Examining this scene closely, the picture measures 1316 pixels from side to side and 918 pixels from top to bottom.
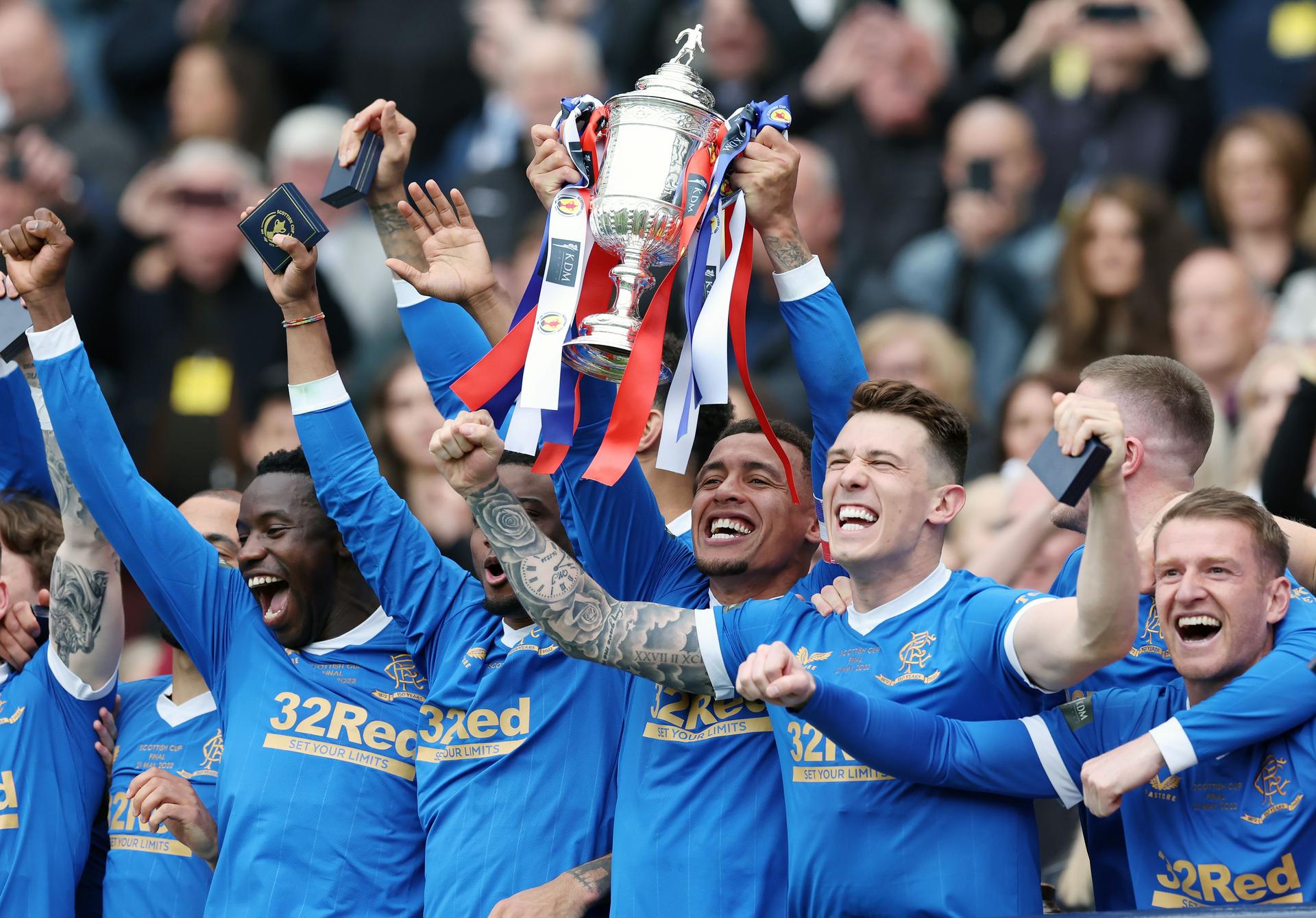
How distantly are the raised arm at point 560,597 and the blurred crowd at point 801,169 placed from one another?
3.22m

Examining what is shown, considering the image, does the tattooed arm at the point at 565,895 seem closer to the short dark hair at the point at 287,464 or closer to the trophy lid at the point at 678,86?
the short dark hair at the point at 287,464

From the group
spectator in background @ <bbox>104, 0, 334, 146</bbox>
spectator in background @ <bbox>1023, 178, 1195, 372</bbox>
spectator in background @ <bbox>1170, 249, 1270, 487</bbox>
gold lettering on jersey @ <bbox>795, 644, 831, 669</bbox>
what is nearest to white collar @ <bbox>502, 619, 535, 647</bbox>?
gold lettering on jersey @ <bbox>795, 644, 831, 669</bbox>

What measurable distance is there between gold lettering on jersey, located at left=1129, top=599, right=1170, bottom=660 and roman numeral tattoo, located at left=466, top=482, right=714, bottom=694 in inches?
39.9

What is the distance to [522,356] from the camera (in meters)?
4.23

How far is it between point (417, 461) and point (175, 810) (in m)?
3.40

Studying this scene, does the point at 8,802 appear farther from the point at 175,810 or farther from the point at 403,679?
the point at 403,679

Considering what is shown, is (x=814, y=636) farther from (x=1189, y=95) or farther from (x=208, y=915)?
(x=1189, y=95)

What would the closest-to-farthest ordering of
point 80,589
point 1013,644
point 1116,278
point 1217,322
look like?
point 1013,644
point 80,589
point 1217,322
point 1116,278

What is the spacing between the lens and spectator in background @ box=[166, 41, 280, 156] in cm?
977

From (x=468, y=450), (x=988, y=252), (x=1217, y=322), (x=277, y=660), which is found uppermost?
(x=988, y=252)

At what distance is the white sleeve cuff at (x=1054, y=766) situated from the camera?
3723 mm

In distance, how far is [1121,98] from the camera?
851 centimetres

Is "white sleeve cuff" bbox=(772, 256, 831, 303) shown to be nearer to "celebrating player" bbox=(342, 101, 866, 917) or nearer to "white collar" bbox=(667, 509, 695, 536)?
"celebrating player" bbox=(342, 101, 866, 917)

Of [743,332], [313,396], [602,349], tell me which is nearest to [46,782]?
[313,396]
